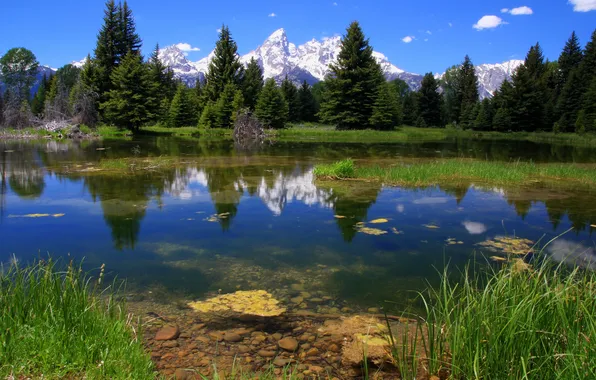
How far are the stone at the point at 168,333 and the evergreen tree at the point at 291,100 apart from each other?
49167 mm

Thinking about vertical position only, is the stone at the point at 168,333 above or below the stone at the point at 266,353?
above

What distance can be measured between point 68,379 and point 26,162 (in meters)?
15.8

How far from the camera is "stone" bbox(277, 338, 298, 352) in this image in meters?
3.50

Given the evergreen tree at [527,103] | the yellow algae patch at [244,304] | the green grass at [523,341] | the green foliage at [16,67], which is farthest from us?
the green foliage at [16,67]

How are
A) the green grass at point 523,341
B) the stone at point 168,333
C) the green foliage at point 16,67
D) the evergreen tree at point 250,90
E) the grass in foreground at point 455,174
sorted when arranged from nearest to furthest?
the green grass at point 523,341 → the stone at point 168,333 → the grass in foreground at point 455,174 → the evergreen tree at point 250,90 → the green foliage at point 16,67

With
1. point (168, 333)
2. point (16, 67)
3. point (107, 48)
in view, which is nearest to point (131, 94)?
point (107, 48)

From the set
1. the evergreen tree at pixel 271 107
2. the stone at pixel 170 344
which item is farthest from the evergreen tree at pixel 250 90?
the stone at pixel 170 344

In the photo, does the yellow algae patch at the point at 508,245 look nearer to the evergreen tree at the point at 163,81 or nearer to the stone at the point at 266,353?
the stone at the point at 266,353

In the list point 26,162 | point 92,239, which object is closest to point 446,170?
point 92,239

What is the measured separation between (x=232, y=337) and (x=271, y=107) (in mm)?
38346

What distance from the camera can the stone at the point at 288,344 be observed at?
350 cm

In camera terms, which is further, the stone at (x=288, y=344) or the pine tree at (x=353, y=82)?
the pine tree at (x=353, y=82)

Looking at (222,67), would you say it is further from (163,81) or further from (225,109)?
(163,81)

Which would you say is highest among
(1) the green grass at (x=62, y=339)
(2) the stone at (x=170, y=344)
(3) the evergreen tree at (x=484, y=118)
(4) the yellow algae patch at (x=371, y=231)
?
(3) the evergreen tree at (x=484, y=118)
